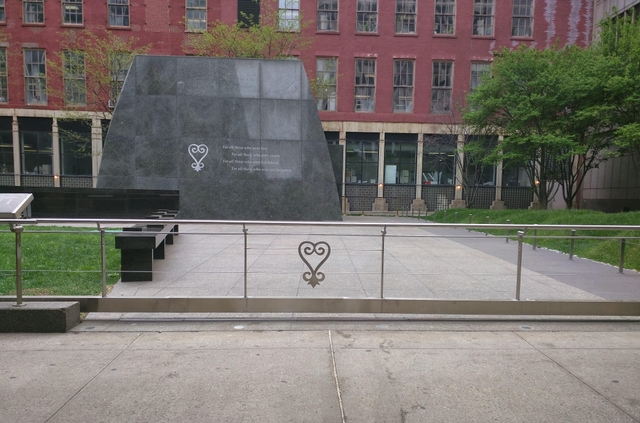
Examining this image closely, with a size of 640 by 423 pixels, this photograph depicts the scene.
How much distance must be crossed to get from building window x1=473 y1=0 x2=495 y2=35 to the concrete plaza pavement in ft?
103

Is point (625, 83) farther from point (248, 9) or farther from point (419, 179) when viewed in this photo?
point (248, 9)

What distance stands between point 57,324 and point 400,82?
31641mm

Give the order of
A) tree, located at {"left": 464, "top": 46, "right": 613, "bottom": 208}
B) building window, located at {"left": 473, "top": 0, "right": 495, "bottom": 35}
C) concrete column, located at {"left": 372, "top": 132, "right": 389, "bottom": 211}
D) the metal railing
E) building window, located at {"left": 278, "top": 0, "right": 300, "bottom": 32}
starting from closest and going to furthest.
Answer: the metal railing → tree, located at {"left": 464, "top": 46, "right": 613, "bottom": 208} → building window, located at {"left": 278, "top": 0, "right": 300, "bottom": 32} → building window, located at {"left": 473, "top": 0, "right": 495, "bottom": 35} → concrete column, located at {"left": 372, "top": 132, "right": 389, "bottom": 211}

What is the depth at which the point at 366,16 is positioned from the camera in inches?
1294

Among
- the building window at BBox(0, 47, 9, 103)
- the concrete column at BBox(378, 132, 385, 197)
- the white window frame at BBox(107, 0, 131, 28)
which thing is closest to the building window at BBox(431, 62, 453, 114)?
the concrete column at BBox(378, 132, 385, 197)

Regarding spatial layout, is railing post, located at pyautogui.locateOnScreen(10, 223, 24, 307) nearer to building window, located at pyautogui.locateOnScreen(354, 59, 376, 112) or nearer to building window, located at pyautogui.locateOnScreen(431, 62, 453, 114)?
building window, located at pyautogui.locateOnScreen(354, 59, 376, 112)

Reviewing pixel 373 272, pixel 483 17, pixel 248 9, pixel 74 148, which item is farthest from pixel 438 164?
pixel 373 272

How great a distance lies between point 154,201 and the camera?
52.5 ft

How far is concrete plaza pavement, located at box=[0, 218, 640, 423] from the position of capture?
11.3 feet

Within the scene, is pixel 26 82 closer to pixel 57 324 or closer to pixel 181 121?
pixel 181 121

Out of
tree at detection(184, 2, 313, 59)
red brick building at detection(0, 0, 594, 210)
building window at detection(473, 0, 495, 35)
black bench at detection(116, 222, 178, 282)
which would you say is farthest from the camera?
building window at detection(473, 0, 495, 35)

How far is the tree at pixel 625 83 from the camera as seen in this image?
16984 mm

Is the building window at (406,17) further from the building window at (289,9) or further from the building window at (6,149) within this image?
the building window at (6,149)

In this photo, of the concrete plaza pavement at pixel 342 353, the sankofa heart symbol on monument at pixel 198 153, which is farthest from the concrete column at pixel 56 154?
the concrete plaza pavement at pixel 342 353
